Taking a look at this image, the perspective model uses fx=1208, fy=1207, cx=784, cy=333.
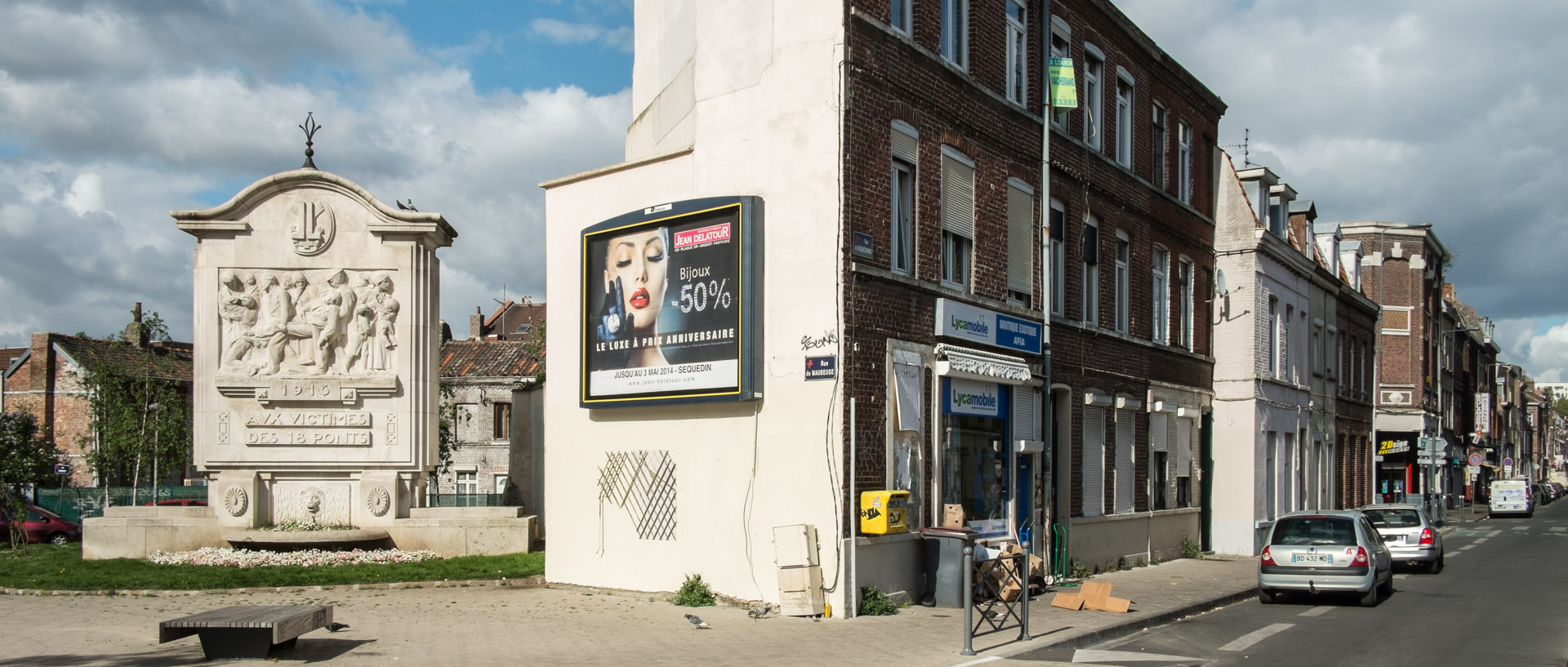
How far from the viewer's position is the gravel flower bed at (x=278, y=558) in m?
18.2

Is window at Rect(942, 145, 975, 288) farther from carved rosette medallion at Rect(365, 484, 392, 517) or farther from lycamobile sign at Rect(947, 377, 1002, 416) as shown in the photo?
carved rosette medallion at Rect(365, 484, 392, 517)

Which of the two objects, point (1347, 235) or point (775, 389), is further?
point (1347, 235)

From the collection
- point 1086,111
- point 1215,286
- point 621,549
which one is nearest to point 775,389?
point 621,549

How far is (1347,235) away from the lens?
202 feet

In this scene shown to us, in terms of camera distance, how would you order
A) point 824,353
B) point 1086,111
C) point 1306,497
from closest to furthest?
point 824,353 < point 1086,111 < point 1306,497

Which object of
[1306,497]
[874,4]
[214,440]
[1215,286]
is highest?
[874,4]

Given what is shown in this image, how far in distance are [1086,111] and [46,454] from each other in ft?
144

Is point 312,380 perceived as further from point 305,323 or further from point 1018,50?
point 1018,50

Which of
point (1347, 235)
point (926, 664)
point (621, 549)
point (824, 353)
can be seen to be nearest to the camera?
point (926, 664)

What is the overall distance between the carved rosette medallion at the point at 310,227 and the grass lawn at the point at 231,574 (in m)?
5.42

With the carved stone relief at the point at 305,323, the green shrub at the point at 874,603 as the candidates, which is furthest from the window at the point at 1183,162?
the carved stone relief at the point at 305,323

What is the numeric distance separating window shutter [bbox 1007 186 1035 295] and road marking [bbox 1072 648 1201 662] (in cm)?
723

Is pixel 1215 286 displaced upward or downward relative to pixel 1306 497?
upward

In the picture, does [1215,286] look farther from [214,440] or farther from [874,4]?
[214,440]
